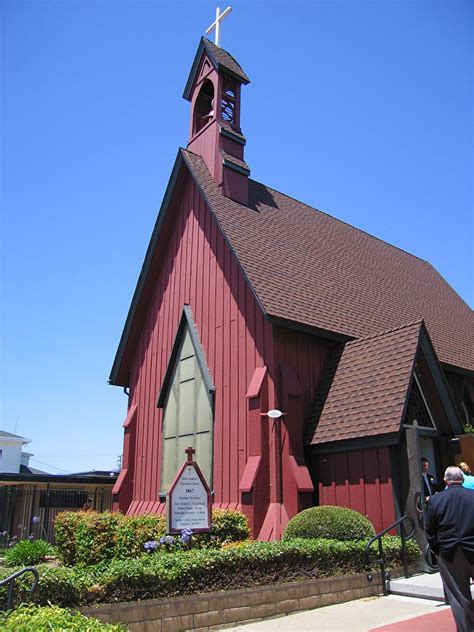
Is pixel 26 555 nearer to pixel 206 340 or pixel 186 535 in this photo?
pixel 186 535

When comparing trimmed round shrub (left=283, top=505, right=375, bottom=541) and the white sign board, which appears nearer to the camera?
the white sign board

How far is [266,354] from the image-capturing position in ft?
46.1

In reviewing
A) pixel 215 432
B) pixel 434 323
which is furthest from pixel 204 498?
pixel 434 323

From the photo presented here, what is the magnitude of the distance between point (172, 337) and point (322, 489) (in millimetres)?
7635

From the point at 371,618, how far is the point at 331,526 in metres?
2.51

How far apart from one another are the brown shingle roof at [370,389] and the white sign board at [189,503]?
3731 mm

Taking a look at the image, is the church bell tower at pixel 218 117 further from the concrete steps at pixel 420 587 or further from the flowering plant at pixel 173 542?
the concrete steps at pixel 420 587

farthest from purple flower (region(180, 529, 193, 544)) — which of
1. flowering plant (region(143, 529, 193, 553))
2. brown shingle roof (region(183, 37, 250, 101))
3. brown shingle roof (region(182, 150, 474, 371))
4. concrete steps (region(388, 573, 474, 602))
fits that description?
brown shingle roof (region(183, 37, 250, 101))

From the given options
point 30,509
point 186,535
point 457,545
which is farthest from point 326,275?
point 457,545

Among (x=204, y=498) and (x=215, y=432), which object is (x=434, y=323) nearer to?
(x=215, y=432)

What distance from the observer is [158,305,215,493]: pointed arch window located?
51.5 feet

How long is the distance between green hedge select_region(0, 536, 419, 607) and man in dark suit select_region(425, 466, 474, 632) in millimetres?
3377

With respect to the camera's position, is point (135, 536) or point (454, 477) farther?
point (135, 536)

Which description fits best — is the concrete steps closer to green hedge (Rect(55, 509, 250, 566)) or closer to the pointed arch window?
green hedge (Rect(55, 509, 250, 566))
